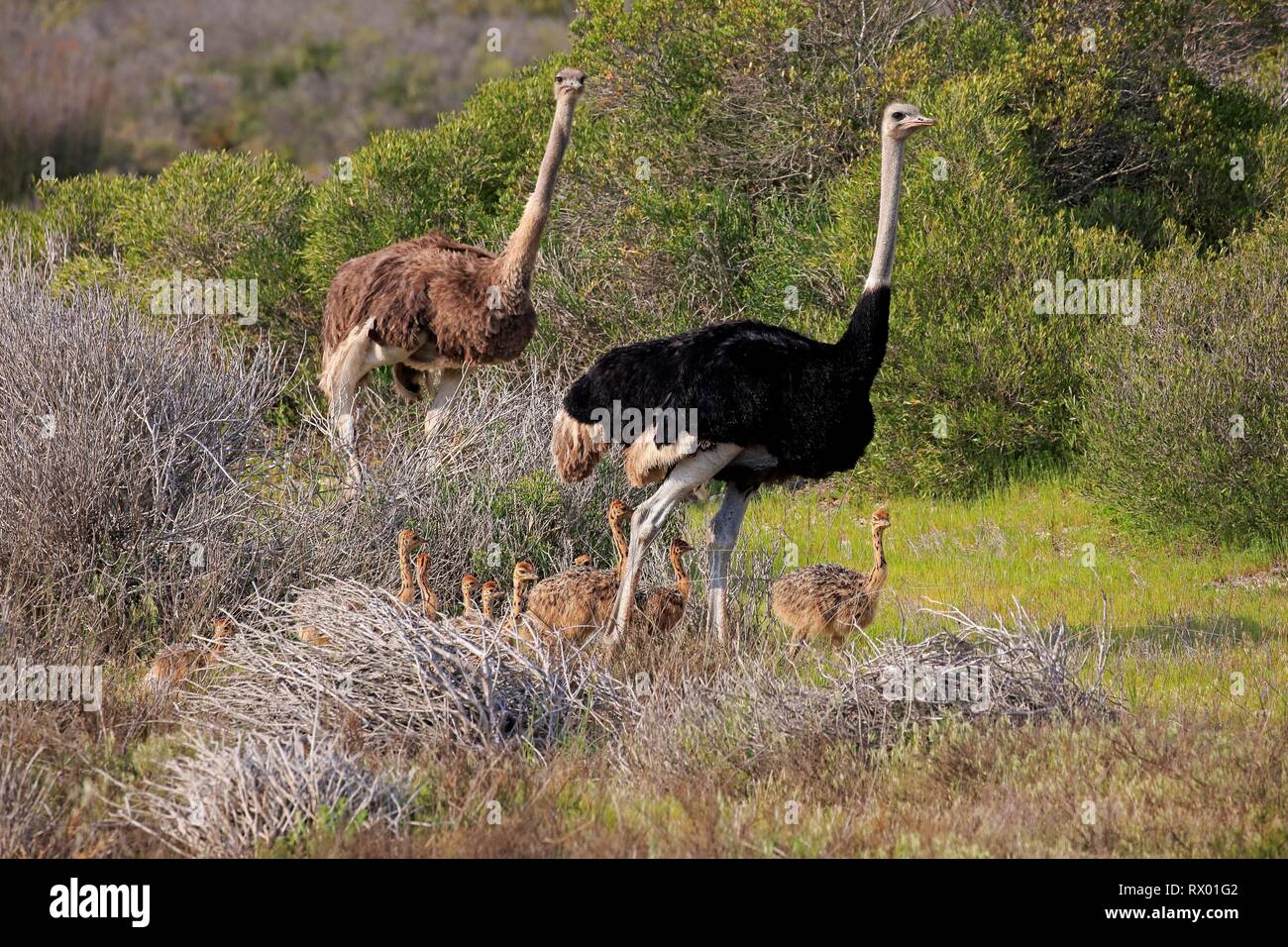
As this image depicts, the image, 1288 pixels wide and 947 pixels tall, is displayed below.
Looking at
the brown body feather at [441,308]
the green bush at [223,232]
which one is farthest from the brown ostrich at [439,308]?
the green bush at [223,232]

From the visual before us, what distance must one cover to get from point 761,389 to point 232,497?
9.02 ft

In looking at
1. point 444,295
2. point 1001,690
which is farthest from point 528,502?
point 1001,690

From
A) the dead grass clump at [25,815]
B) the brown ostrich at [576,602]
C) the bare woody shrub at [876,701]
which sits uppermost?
the brown ostrich at [576,602]

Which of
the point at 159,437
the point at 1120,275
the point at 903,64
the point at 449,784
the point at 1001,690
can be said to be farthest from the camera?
the point at 903,64

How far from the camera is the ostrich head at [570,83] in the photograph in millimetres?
11625

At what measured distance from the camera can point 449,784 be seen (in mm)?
6031

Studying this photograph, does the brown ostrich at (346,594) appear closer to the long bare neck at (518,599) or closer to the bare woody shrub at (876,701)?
the long bare neck at (518,599)

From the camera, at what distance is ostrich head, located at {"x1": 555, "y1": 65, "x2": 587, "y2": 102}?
38.1 feet

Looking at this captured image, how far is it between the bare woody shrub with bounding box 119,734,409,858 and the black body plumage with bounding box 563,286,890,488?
271 centimetres

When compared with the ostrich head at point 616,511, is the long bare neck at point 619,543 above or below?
below

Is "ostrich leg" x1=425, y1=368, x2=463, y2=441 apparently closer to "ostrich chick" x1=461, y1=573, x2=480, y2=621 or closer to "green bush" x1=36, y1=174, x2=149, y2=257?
"ostrich chick" x1=461, y1=573, x2=480, y2=621

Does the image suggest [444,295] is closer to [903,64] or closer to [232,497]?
[232,497]

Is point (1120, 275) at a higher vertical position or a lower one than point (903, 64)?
lower
